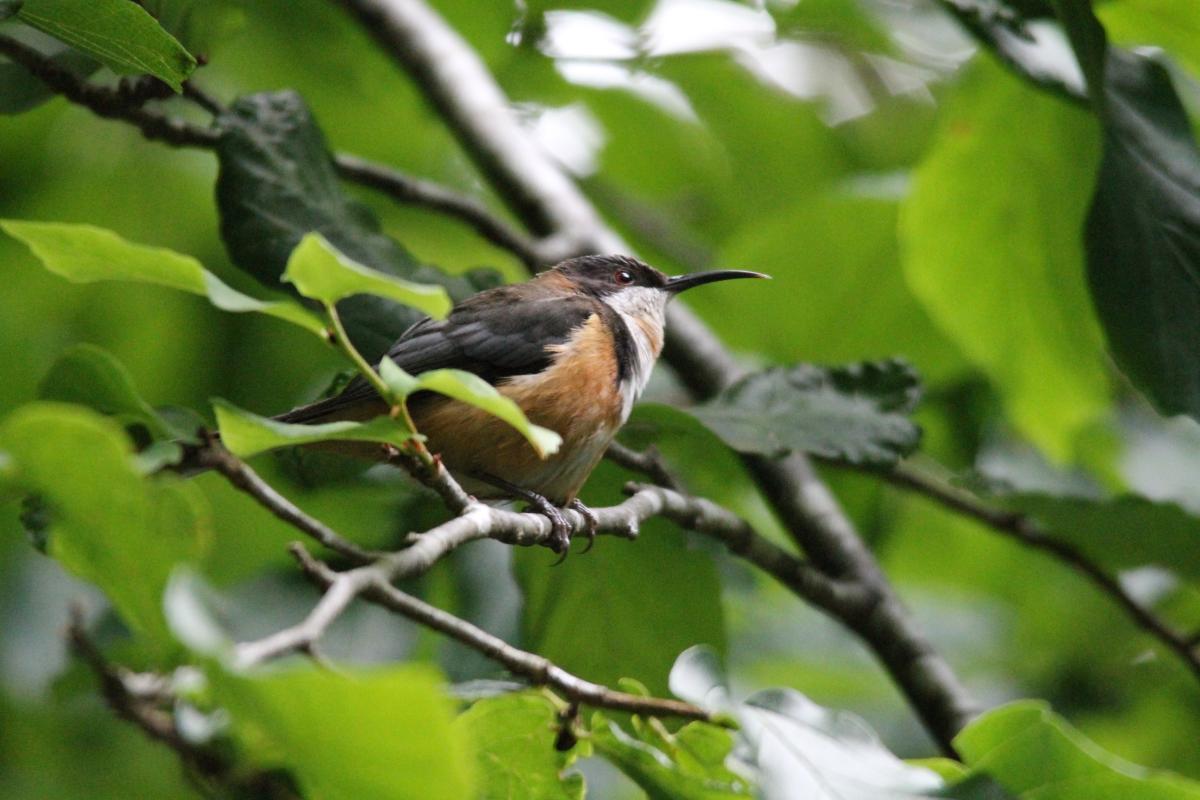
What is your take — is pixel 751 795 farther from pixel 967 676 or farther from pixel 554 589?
pixel 967 676

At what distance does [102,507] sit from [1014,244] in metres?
4.15

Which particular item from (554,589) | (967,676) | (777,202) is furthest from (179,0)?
(967,676)

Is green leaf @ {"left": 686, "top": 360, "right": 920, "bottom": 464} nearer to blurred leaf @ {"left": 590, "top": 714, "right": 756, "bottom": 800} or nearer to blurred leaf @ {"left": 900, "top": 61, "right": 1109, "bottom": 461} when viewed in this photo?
blurred leaf @ {"left": 900, "top": 61, "right": 1109, "bottom": 461}

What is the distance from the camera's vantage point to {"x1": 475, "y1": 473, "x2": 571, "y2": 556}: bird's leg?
3.94 m

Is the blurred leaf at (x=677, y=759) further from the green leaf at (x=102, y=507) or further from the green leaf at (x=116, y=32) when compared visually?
the green leaf at (x=116, y=32)

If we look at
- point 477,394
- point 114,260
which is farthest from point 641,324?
point 114,260

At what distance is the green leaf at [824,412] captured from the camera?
13.9ft

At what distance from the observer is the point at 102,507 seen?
1920mm

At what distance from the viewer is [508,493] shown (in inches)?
184

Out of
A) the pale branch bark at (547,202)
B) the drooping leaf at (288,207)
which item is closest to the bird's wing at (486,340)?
the drooping leaf at (288,207)

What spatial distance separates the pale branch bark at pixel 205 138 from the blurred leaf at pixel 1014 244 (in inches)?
65.4

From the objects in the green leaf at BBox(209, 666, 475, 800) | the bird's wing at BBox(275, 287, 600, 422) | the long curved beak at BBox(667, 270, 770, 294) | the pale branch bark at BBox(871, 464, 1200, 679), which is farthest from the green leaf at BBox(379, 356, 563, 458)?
the pale branch bark at BBox(871, 464, 1200, 679)

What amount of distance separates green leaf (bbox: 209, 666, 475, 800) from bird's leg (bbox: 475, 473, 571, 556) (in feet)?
6.51

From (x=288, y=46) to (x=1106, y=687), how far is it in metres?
5.51
